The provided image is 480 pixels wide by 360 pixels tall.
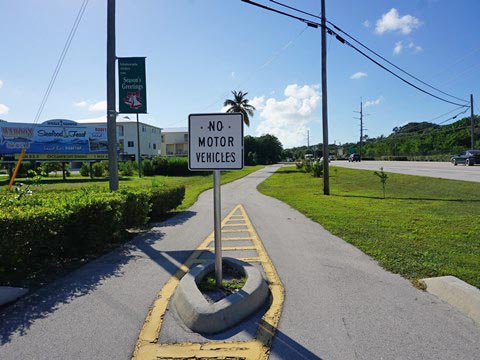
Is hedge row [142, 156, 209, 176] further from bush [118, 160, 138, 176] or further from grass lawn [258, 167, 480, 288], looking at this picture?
grass lawn [258, 167, 480, 288]

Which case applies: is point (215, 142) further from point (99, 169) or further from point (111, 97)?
point (99, 169)

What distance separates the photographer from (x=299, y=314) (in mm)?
3988

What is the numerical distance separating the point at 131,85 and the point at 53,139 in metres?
26.3

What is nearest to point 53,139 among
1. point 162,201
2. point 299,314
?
point 162,201

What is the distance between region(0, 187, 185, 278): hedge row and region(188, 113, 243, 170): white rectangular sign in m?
2.43

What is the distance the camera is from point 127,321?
3846mm

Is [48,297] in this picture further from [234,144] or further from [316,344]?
[316,344]

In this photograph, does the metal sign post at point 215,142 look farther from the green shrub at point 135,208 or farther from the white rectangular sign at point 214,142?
the green shrub at point 135,208

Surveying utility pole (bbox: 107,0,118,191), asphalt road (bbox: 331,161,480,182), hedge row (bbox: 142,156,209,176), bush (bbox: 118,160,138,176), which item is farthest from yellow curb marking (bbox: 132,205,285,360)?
hedge row (bbox: 142,156,209,176)

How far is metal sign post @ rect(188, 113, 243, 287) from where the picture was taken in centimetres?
428

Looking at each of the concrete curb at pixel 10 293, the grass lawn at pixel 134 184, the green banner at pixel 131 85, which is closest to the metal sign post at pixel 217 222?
the concrete curb at pixel 10 293

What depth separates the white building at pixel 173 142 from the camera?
92125mm

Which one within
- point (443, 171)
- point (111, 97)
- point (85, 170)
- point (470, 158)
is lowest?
point (443, 171)

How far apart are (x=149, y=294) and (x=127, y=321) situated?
796mm
